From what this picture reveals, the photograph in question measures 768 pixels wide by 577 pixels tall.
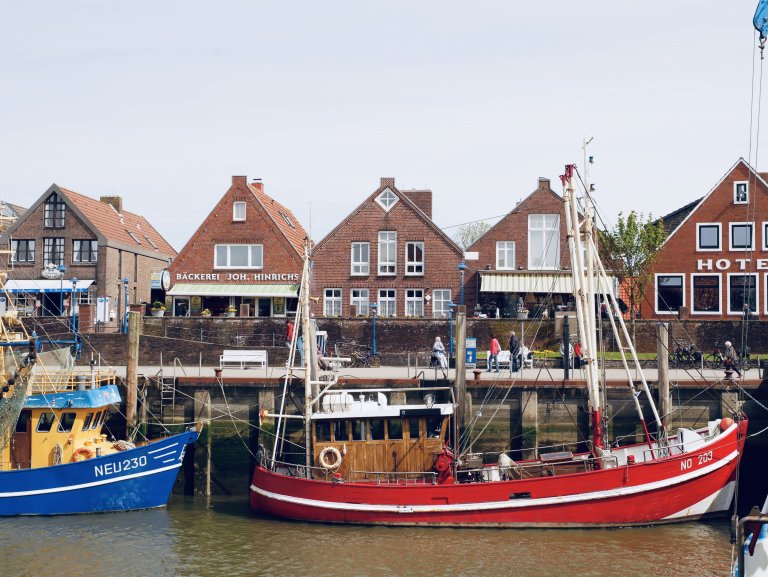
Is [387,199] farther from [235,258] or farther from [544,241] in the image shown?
[235,258]

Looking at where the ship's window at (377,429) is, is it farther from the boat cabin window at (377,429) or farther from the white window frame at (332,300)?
the white window frame at (332,300)

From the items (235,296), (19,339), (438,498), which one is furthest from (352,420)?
(235,296)

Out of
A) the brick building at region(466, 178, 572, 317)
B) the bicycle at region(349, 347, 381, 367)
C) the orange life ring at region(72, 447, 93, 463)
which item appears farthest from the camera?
the brick building at region(466, 178, 572, 317)

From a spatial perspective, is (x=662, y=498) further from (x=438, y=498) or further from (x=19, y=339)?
(x=19, y=339)

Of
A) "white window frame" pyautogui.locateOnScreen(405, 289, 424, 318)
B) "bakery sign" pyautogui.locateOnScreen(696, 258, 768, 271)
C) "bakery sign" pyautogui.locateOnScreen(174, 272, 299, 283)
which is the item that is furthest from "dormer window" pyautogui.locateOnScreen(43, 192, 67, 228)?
"bakery sign" pyautogui.locateOnScreen(696, 258, 768, 271)

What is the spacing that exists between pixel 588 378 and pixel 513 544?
209 inches

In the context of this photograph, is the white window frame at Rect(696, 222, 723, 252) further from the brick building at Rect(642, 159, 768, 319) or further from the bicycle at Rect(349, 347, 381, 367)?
the bicycle at Rect(349, 347, 381, 367)

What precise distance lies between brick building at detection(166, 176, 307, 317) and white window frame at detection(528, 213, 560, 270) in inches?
453

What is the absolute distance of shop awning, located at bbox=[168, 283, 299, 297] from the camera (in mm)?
46719

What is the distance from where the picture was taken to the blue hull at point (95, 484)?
26.2 m

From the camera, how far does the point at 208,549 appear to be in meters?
23.0

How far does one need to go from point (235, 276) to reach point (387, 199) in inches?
341

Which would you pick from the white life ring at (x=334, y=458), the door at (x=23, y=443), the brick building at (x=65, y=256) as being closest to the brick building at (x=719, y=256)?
the white life ring at (x=334, y=458)

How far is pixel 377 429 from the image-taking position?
26.2m
